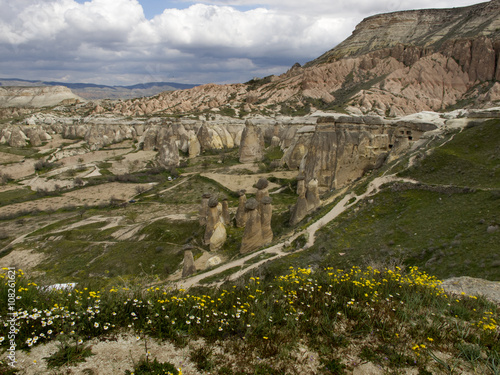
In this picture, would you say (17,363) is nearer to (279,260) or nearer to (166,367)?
(166,367)

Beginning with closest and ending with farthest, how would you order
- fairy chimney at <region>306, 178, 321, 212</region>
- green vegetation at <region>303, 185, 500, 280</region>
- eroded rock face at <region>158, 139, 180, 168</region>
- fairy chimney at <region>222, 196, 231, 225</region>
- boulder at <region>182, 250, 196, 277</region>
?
green vegetation at <region>303, 185, 500, 280</region> → boulder at <region>182, 250, 196, 277</region> → fairy chimney at <region>306, 178, 321, 212</region> → fairy chimney at <region>222, 196, 231, 225</region> → eroded rock face at <region>158, 139, 180, 168</region>

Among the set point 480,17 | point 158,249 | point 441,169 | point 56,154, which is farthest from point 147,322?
point 480,17

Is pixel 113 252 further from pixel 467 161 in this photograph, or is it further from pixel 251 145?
pixel 251 145

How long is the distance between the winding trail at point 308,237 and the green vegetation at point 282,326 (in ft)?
28.1

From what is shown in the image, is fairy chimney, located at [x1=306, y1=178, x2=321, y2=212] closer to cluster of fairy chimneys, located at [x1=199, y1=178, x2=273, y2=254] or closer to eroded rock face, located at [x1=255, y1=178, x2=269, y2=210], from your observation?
eroded rock face, located at [x1=255, y1=178, x2=269, y2=210]

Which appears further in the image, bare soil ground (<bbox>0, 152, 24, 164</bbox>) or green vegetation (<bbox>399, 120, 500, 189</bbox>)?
bare soil ground (<bbox>0, 152, 24, 164</bbox>)

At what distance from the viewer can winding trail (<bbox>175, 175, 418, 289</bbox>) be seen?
627 inches

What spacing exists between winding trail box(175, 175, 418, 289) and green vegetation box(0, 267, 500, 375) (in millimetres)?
8578

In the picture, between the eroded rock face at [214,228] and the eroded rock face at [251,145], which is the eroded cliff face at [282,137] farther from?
the eroded rock face at [214,228]

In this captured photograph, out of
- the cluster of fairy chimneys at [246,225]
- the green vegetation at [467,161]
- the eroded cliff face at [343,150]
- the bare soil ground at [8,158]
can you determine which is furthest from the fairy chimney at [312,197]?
the bare soil ground at [8,158]

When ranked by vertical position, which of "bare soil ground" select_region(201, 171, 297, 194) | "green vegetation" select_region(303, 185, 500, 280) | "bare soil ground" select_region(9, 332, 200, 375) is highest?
"bare soil ground" select_region(9, 332, 200, 375)

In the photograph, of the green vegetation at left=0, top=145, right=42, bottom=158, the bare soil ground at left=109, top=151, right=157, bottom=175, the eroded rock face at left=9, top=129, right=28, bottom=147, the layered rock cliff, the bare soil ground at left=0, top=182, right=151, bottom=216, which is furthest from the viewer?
the eroded rock face at left=9, top=129, right=28, bottom=147

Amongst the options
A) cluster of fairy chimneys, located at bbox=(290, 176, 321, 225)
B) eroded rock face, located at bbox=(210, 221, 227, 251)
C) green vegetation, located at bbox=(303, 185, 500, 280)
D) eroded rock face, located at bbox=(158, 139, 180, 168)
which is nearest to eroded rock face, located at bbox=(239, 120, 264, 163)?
eroded rock face, located at bbox=(158, 139, 180, 168)

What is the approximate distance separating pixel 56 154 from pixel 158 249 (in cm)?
5545
